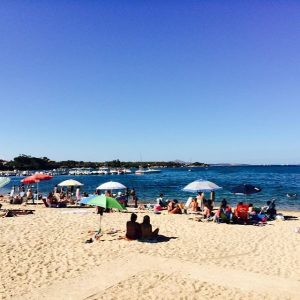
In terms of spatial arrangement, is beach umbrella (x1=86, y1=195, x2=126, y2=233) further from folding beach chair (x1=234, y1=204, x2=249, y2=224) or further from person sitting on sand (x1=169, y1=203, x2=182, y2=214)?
person sitting on sand (x1=169, y1=203, x2=182, y2=214)

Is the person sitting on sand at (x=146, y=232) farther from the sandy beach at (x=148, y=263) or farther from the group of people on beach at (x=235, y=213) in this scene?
the group of people on beach at (x=235, y=213)

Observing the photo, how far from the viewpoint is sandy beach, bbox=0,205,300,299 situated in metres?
7.91

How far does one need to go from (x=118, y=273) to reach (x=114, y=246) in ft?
9.29

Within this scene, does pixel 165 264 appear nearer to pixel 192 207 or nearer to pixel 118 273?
pixel 118 273

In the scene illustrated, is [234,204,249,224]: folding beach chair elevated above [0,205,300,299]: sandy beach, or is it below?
above

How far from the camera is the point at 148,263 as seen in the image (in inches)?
392

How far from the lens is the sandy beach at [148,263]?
791 cm

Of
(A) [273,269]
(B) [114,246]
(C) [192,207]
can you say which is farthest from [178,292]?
(C) [192,207]

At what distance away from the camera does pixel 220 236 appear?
14.0m

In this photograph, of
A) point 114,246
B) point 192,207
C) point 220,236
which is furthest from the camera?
point 192,207

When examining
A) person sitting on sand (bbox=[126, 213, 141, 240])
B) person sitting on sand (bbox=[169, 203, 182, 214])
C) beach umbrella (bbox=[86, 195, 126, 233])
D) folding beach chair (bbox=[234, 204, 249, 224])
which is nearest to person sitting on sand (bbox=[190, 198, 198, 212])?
person sitting on sand (bbox=[169, 203, 182, 214])

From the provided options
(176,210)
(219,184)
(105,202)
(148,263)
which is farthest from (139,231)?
(219,184)

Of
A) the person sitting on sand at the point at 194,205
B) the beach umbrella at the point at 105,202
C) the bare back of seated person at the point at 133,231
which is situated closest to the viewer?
the beach umbrella at the point at 105,202

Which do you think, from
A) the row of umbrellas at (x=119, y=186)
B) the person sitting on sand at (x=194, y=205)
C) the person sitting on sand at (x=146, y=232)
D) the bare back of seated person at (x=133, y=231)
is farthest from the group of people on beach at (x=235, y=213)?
the bare back of seated person at (x=133, y=231)
